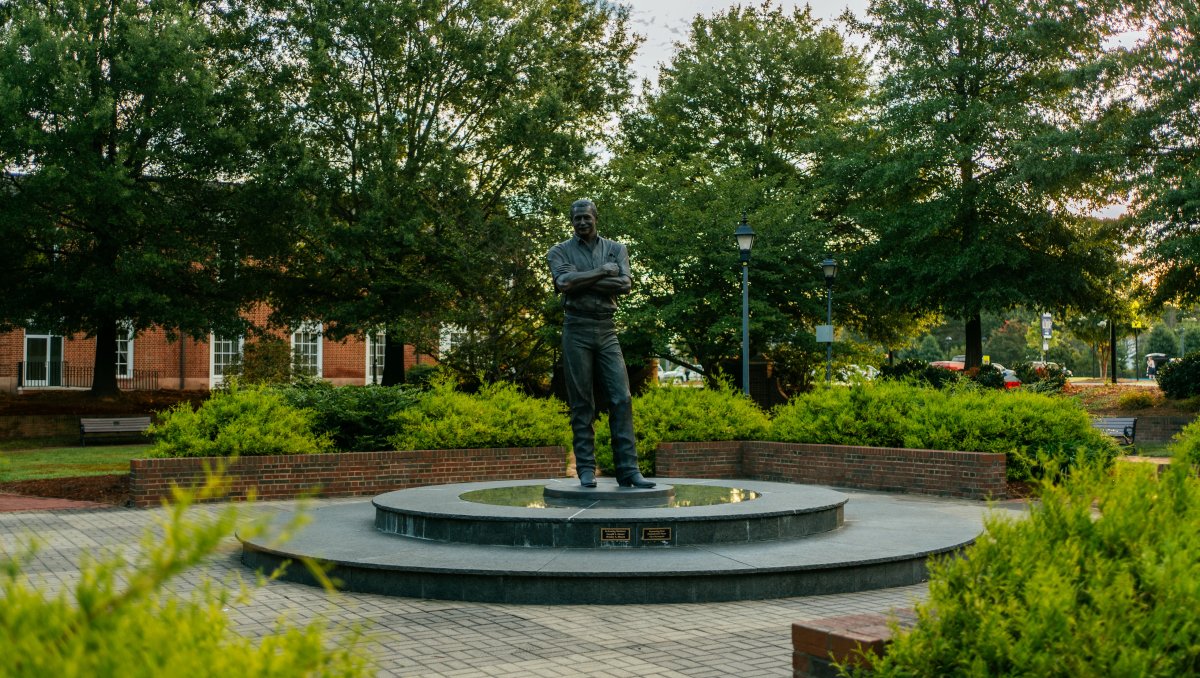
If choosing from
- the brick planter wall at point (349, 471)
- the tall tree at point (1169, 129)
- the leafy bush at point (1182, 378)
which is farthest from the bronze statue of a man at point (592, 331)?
the leafy bush at point (1182, 378)

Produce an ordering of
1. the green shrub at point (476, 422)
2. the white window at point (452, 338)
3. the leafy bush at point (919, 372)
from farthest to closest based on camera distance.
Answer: the leafy bush at point (919, 372), the white window at point (452, 338), the green shrub at point (476, 422)

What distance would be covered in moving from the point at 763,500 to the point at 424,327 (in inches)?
755

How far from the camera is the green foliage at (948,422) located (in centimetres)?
1520

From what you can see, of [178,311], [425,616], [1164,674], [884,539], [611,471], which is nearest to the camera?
[1164,674]

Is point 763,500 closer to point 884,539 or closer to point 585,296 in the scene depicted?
point 884,539

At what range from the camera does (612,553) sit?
913 cm

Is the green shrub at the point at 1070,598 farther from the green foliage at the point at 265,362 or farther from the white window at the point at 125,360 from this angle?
the white window at the point at 125,360

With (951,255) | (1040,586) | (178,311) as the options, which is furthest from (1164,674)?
(951,255)

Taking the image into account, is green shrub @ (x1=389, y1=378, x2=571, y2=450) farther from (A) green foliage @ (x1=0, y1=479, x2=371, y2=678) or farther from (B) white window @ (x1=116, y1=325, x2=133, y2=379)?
(B) white window @ (x1=116, y1=325, x2=133, y2=379)

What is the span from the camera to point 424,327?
1135 inches

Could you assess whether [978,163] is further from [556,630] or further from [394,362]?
[556,630]

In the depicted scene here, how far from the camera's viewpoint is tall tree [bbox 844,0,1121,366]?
32406 mm

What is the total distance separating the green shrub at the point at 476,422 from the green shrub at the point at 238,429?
1.34 m

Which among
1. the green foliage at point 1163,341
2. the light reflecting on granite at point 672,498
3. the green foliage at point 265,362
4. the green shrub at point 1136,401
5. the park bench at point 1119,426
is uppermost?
the green foliage at point 1163,341
